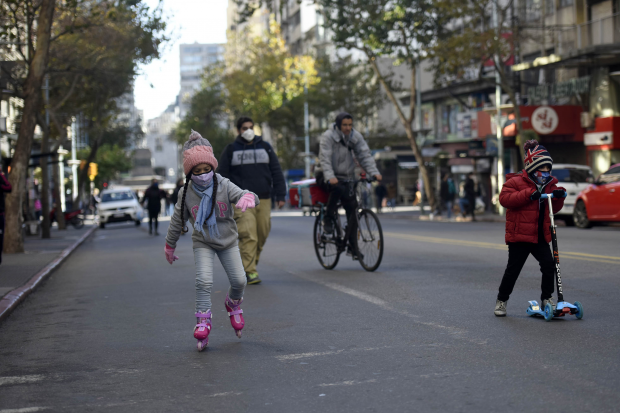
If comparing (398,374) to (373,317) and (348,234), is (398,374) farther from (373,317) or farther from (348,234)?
(348,234)

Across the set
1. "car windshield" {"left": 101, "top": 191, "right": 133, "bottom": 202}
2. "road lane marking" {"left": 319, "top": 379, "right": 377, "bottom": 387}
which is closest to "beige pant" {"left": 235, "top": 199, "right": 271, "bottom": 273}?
"road lane marking" {"left": 319, "top": 379, "right": 377, "bottom": 387}

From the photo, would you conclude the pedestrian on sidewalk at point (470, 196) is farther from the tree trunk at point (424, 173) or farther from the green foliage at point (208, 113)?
→ the green foliage at point (208, 113)

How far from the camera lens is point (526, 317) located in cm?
746

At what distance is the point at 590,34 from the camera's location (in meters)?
33.2

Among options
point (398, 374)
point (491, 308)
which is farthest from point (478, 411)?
point (491, 308)

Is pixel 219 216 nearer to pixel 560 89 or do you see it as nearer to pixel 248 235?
pixel 248 235

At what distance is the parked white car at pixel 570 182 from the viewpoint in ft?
82.8

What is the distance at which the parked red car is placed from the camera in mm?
21531

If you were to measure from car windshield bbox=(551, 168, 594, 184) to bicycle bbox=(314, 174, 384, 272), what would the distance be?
608 inches

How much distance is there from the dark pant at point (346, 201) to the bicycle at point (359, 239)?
44 mm

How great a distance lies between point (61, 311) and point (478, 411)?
623 centimetres

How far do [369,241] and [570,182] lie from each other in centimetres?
1602

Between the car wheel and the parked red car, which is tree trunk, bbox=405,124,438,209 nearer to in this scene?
the car wheel

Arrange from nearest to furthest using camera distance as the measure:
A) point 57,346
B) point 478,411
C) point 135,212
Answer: point 478,411
point 57,346
point 135,212
